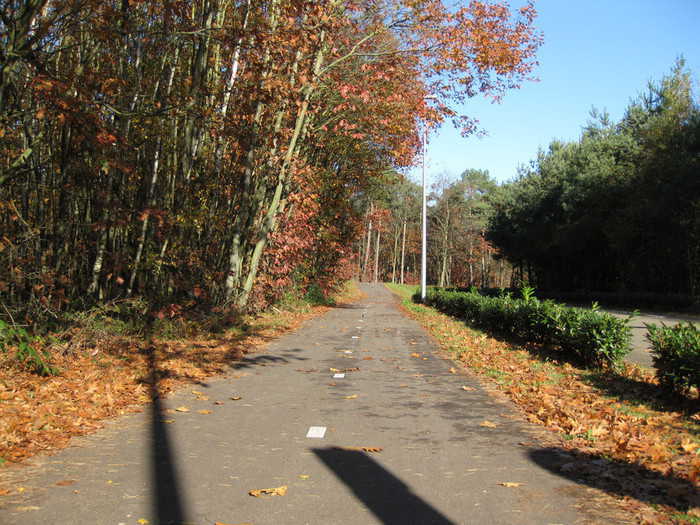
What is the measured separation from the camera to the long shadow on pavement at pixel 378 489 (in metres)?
4.07

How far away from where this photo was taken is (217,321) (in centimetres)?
1513

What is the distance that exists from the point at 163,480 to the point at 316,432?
1.96m

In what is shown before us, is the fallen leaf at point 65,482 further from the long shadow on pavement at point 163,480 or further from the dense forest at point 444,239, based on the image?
the dense forest at point 444,239

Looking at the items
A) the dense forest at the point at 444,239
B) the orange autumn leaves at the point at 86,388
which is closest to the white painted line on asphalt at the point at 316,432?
the orange autumn leaves at the point at 86,388

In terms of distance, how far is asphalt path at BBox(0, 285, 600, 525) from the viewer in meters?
4.12

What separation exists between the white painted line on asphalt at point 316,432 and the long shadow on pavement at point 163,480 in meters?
1.41

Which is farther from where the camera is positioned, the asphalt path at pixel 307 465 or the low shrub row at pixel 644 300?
the low shrub row at pixel 644 300

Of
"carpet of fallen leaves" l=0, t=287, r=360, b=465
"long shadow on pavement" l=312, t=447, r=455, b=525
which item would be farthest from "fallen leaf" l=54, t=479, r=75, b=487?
"long shadow on pavement" l=312, t=447, r=455, b=525

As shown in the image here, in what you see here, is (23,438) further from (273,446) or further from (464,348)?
(464,348)

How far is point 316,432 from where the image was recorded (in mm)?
6340

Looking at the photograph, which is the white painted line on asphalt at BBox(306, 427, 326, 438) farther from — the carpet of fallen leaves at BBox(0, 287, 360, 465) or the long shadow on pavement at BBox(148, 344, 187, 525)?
the carpet of fallen leaves at BBox(0, 287, 360, 465)

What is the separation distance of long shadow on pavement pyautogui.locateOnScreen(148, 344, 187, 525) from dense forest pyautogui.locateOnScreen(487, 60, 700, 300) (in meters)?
31.1

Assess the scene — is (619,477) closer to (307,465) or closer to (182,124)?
A: (307,465)

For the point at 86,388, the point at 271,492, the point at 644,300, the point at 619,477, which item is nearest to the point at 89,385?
the point at 86,388
